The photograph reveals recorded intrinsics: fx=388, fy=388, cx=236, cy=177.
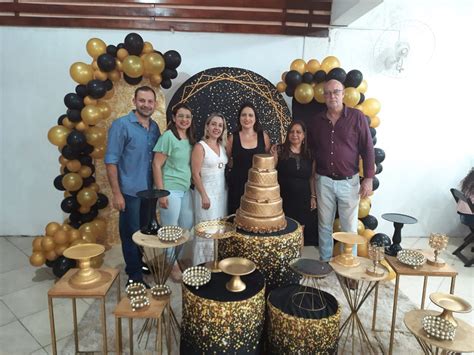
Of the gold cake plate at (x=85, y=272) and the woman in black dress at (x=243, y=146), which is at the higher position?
the woman in black dress at (x=243, y=146)

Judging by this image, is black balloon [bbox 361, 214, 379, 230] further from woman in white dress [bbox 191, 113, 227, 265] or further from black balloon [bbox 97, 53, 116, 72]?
black balloon [bbox 97, 53, 116, 72]

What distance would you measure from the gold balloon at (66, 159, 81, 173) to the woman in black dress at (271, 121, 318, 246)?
177 cm

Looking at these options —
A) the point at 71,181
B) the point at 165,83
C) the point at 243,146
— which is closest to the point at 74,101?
the point at 71,181

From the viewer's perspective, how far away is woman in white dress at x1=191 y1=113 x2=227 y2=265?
3000mm

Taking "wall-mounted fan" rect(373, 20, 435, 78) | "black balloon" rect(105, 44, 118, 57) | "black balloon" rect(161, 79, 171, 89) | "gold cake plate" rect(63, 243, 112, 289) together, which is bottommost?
"gold cake plate" rect(63, 243, 112, 289)

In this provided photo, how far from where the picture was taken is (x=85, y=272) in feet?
6.98

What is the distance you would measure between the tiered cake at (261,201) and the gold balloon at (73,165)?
1809 millimetres

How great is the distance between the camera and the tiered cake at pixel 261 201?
247 cm

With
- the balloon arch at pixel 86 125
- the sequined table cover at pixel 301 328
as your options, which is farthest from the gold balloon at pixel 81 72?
the sequined table cover at pixel 301 328

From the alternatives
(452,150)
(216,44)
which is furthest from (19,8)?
(452,150)

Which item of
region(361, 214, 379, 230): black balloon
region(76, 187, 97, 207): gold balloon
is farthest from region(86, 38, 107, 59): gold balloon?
region(361, 214, 379, 230): black balloon

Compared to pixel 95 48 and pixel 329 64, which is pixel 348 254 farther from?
pixel 95 48

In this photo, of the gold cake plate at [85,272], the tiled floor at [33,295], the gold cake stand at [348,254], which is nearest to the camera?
the gold cake plate at [85,272]

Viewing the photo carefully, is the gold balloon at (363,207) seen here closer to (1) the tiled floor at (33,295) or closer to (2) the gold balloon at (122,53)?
(1) the tiled floor at (33,295)
